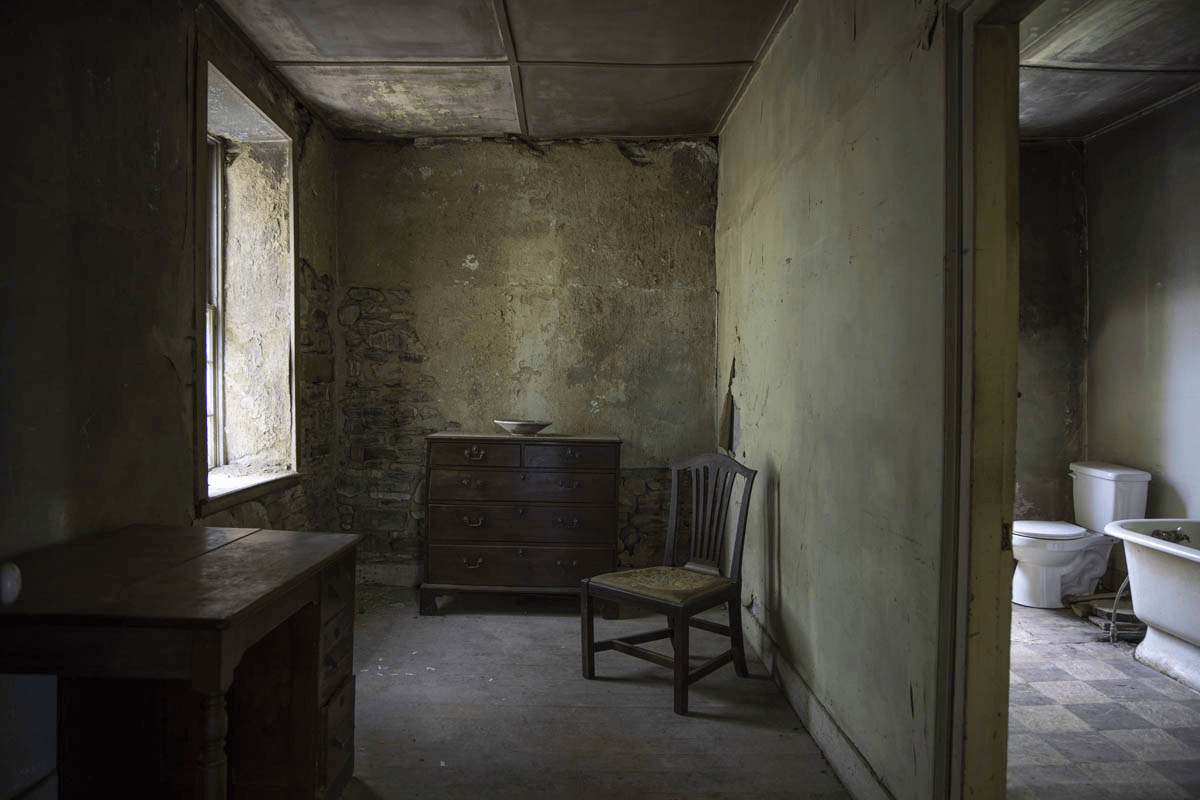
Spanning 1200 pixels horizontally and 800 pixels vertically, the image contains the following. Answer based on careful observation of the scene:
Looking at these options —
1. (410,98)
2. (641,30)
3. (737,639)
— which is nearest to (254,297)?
(410,98)

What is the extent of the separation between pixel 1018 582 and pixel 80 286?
5.30 m

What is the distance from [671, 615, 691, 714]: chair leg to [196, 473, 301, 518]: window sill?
2.14 metres

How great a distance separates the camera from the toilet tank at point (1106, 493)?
4426 mm

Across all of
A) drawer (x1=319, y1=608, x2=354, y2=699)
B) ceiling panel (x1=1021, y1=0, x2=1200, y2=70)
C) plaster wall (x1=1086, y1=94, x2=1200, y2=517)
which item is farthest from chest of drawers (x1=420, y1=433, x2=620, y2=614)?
plaster wall (x1=1086, y1=94, x2=1200, y2=517)

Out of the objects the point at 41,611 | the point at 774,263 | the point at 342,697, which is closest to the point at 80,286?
the point at 41,611

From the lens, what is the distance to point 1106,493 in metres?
4.51

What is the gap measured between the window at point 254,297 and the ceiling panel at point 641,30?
1.68 m

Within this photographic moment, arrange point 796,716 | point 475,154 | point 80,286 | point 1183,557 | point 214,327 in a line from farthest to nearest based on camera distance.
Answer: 1. point 475,154
2. point 214,327
3. point 1183,557
4. point 796,716
5. point 80,286

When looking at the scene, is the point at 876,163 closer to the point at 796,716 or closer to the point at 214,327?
the point at 796,716

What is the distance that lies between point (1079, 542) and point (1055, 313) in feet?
5.33

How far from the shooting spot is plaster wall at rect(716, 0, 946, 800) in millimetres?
1944

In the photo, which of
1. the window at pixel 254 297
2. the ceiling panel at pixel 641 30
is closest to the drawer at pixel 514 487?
the window at pixel 254 297

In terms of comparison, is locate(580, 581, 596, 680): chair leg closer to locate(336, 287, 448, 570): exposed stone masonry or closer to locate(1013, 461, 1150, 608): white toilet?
locate(336, 287, 448, 570): exposed stone masonry

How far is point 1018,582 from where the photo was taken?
4.65m
